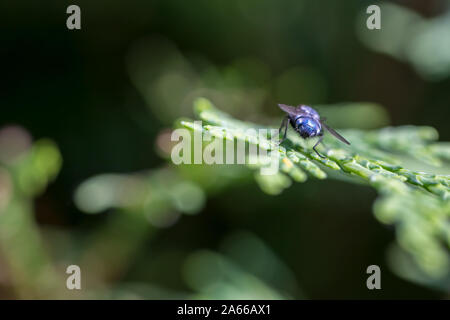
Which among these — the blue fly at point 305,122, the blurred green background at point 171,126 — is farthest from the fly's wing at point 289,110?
the blurred green background at point 171,126

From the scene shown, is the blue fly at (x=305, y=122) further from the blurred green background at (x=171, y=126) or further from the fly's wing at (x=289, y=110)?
the blurred green background at (x=171, y=126)

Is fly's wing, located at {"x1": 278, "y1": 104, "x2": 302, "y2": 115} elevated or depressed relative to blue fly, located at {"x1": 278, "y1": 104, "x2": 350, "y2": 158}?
elevated

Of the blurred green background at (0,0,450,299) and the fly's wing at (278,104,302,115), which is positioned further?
the blurred green background at (0,0,450,299)

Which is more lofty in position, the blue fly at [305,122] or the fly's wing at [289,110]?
the fly's wing at [289,110]

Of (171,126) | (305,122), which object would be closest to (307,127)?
(305,122)

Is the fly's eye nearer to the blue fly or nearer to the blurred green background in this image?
the blue fly

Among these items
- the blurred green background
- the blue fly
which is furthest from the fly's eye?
the blurred green background
